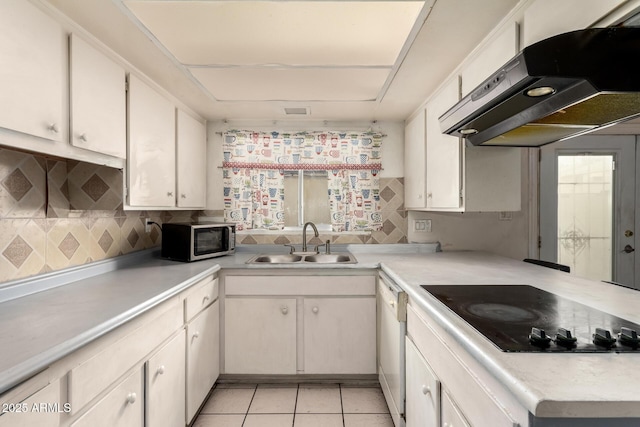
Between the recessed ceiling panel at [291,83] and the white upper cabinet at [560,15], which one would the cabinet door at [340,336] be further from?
the white upper cabinet at [560,15]

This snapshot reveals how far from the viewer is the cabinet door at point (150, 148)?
1.81 meters

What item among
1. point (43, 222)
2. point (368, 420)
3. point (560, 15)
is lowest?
point (368, 420)

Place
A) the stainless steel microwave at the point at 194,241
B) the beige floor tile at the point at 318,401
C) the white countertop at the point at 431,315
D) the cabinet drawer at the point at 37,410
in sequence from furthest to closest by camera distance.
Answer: the stainless steel microwave at the point at 194,241
the beige floor tile at the point at 318,401
the cabinet drawer at the point at 37,410
the white countertop at the point at 431,315

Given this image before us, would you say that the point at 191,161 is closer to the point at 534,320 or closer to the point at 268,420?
the point at 268,420

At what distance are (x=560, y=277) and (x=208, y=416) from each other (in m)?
2.17

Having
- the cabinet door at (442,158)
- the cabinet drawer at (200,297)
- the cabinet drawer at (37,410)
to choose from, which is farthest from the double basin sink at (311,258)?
the cabinet drawer at (37,410)

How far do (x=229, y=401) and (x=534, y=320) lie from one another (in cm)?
192

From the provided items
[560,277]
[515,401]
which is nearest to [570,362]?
[515,401]

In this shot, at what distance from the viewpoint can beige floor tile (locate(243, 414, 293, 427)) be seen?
6.26 ft

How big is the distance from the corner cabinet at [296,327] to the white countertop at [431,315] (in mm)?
152

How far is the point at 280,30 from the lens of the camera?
1487mm

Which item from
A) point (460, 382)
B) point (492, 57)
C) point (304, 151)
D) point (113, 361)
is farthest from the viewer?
point (304, 151)

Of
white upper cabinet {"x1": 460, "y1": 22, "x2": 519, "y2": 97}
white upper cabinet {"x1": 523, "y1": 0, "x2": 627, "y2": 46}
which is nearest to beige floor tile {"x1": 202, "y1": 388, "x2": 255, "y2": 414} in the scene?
white upper cabinet {"x1": 460, "y1": 22, "x2": 519, "y2": 97}

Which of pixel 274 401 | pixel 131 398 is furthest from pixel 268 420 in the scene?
pixel 131 398
